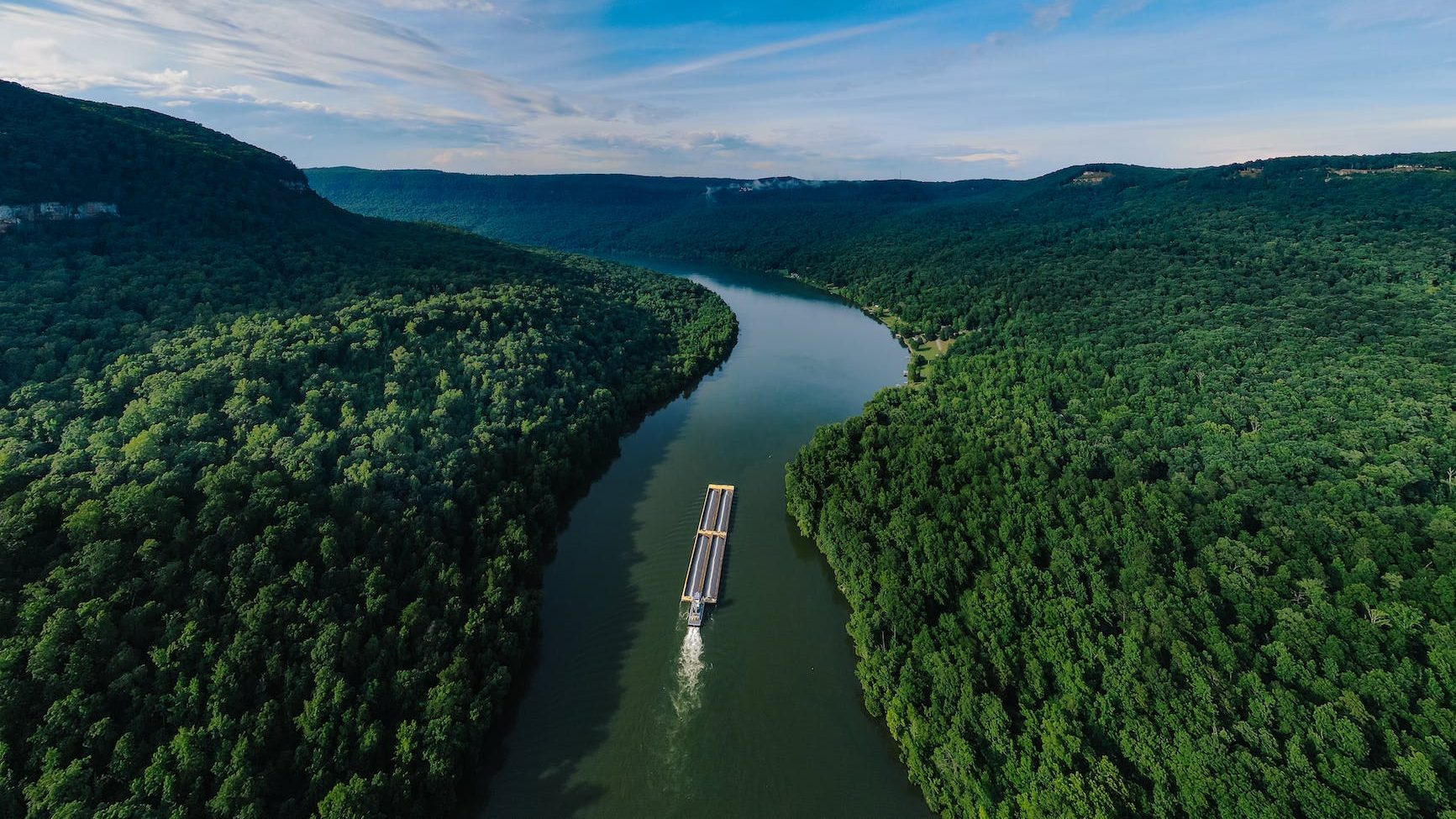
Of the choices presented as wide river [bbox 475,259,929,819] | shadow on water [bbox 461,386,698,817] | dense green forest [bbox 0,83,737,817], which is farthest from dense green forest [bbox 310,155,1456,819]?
dense green forest [bbox 0,83,737,817]

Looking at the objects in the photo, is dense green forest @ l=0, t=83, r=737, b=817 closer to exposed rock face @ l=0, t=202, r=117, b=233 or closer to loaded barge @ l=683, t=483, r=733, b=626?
exposed rock face @ l=0, t=202, r=117, b=233

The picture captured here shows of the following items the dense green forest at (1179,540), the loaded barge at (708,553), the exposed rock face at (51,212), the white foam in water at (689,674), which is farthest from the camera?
the exposed rock face at (51,212)

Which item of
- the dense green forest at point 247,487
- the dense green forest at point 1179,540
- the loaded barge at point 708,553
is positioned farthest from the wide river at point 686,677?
the dense green forest at point 247,487

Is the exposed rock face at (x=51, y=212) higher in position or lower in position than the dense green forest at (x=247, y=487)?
higher

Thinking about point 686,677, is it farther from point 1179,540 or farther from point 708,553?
point 1179,540

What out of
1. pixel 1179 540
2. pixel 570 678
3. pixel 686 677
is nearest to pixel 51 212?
pixel 570 678

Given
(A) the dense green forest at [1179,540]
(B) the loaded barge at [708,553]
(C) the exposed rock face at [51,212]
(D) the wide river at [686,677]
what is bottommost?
(D) the wide river at [686,677]

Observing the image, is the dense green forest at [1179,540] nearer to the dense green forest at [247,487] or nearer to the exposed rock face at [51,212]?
the dense green forest at [247,487]

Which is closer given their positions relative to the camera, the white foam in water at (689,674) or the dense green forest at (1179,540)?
the dense green forest at (1179,540)
